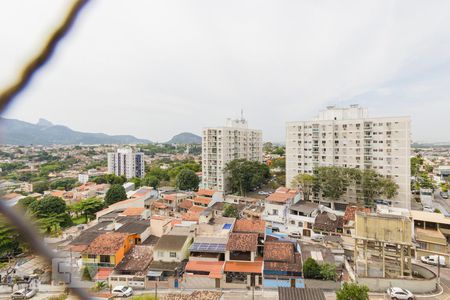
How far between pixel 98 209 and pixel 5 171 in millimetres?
12814

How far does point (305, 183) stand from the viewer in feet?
41.3

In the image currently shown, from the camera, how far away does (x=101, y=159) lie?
2666 cm

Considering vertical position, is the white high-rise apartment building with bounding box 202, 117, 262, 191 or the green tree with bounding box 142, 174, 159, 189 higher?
the white high-rise apartment building with bounding box 202, 117, 262, 191

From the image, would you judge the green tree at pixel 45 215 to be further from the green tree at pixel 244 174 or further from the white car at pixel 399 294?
the green tree at pixel 244 174

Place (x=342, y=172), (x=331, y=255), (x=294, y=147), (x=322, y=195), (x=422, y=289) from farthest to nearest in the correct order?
(x=294, y=147), (x=322, y=195), (x=342, y=172), (x=331, y=255), (x=422, y=289)

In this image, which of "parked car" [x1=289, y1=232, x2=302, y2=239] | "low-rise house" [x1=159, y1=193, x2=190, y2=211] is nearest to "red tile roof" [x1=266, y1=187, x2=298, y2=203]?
"parked car" [x1=289, y1=232, x2=302, y2=239]

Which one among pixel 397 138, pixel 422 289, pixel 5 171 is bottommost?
pixel 422 289

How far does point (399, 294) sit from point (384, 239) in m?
1.08

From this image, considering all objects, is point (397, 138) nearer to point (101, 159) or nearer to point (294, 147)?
point (294, 147)

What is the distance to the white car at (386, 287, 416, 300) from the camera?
5262 mm

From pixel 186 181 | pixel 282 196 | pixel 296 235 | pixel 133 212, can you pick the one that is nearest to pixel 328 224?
pixel 296 235

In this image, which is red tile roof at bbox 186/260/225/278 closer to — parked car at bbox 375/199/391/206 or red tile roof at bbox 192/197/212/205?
red tile roof at bbox 192/197/212/205

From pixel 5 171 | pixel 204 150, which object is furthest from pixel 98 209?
pixel 5 171

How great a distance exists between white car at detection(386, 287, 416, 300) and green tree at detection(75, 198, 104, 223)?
35.0 feet
